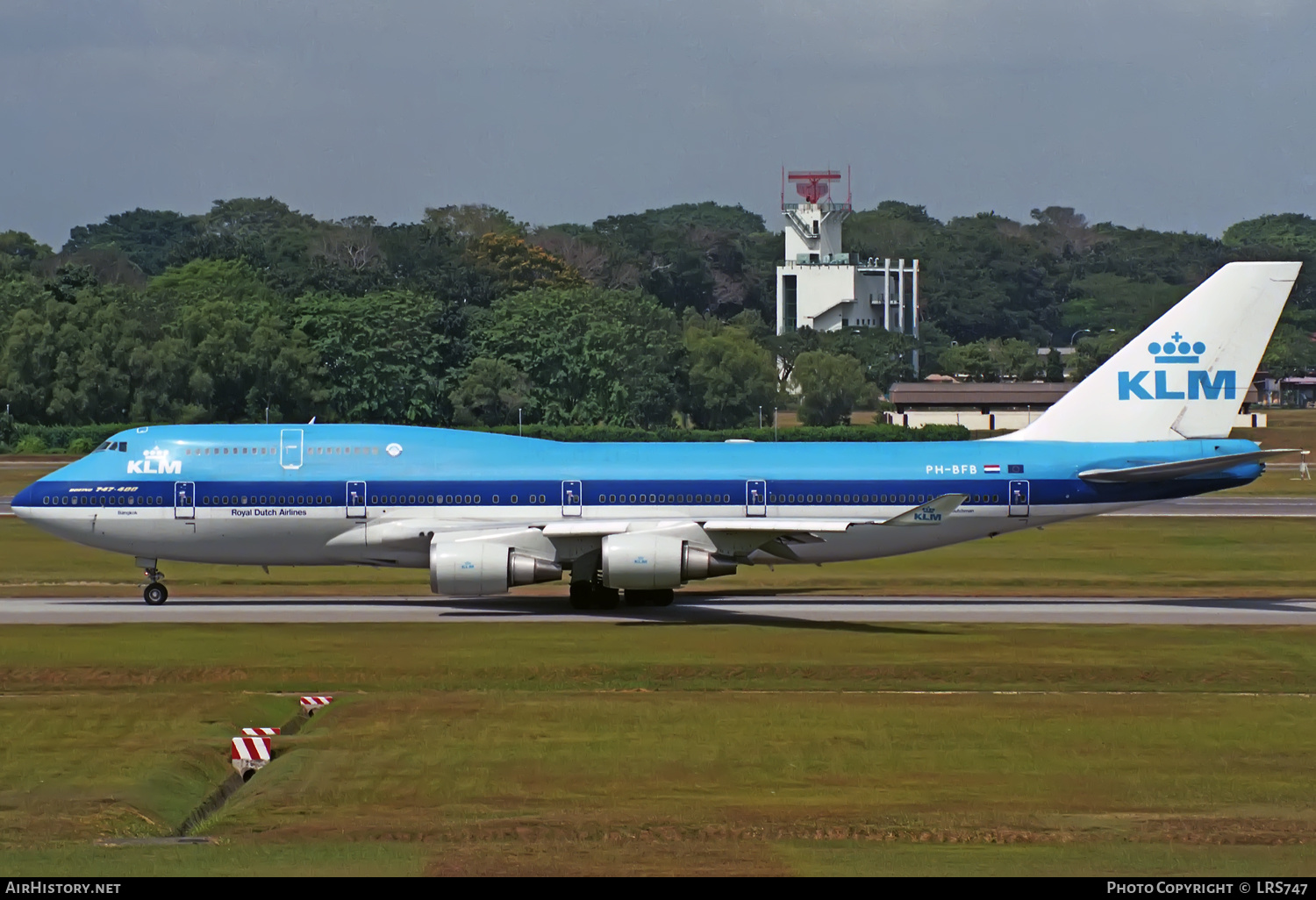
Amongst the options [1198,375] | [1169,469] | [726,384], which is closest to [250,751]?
[1169,469]

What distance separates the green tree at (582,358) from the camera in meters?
126

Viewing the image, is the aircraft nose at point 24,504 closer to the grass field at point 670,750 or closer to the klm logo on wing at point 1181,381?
the grass field at point 670,750

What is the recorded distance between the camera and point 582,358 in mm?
127875

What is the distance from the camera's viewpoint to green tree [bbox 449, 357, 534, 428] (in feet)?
398

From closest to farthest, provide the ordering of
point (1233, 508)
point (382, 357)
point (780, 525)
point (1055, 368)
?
1. point (780, 525)
2. point (1233, 508)
3. point (382, 357)
4. point (1055, 368)

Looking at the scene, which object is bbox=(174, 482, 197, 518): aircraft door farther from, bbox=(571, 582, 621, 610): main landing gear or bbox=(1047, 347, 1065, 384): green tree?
bbox=(1047, 347, 1065, 384): green tree

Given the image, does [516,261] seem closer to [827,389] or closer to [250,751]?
[827,389]

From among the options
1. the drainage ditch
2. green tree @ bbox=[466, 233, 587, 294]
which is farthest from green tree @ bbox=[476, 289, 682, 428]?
the drainage ditch

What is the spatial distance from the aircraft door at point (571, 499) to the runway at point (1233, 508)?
3490 centimetres

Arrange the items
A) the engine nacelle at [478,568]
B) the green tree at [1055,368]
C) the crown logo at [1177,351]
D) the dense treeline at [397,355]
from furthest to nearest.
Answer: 1. the green tree at [1055,368]
2. the dense treeline at [397,355]
3. the crown logo at [1177,351]
4. the engine nacelle at [478,568]

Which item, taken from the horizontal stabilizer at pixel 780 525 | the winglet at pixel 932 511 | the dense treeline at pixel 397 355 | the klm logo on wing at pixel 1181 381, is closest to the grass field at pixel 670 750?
the winglet at pixel 932 511

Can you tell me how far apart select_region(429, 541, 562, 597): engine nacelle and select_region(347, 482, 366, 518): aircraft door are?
2618 millimetres

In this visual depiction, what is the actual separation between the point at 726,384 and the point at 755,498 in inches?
3772

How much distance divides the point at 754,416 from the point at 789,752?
115 m
